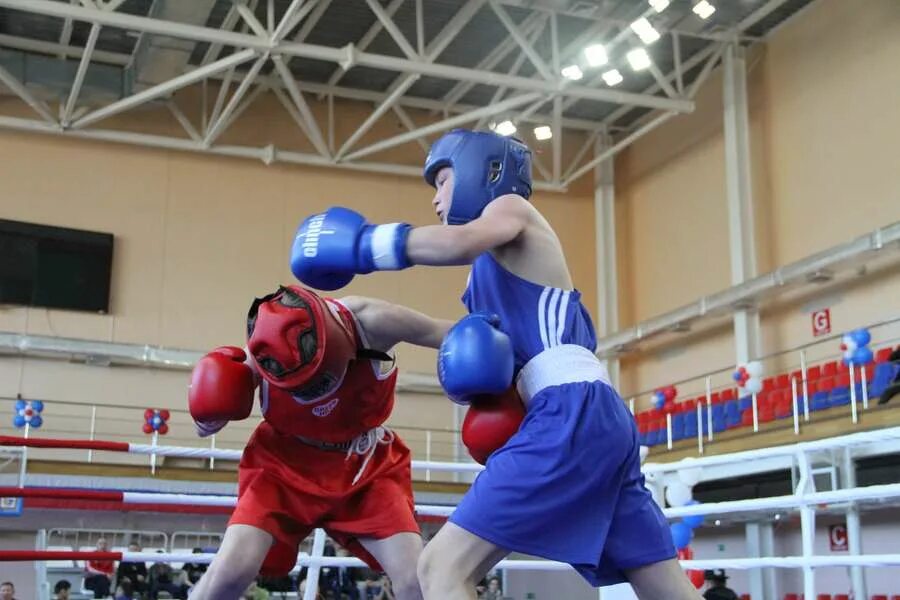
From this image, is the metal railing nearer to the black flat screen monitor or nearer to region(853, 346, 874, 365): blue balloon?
region(853, 346, 874, 365): blue balloon

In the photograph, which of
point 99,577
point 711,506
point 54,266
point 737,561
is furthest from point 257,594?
point 54,266

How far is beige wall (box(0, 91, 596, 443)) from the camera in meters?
12.8

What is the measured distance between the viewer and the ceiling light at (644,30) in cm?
1081

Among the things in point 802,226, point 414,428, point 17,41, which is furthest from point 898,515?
point 17,41

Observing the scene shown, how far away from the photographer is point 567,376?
2182 millimetres

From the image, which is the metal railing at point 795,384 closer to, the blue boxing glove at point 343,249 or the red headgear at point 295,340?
the red headgear at point 295,340

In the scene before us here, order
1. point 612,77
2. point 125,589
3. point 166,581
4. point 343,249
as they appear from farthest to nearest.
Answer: point 612,77, point 166,581, point 125,589, point 343,249

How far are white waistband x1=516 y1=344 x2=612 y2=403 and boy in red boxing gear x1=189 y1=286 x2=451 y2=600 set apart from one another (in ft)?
1.88

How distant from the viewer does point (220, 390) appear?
266 cm

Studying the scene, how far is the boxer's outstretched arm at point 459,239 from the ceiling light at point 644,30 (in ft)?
30.0

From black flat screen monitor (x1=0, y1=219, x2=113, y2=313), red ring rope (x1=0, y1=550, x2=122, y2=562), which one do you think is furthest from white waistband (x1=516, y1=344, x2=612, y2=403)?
black flat screen monitor (x1=0, y1=219, x2=113, y2=313)

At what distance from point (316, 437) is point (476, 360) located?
87 centimetres

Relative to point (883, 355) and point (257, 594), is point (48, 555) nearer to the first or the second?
point (257, 594)

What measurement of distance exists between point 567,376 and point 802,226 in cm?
1026
